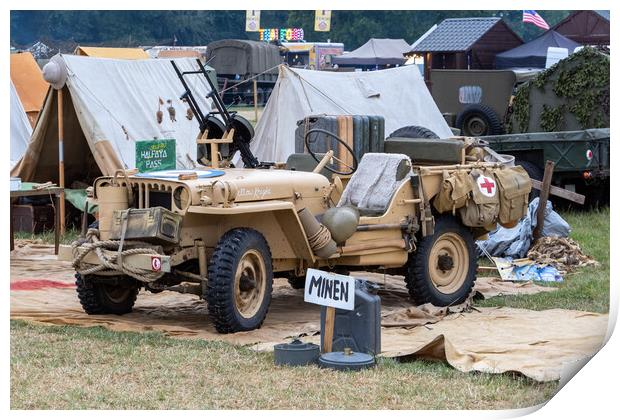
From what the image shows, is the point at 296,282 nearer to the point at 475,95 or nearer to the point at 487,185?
the point at 487,185

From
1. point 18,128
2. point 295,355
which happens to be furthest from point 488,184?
point 18,128

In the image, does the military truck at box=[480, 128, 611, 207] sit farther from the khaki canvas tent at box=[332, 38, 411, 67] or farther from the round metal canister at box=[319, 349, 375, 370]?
the khaki canvas tent at box=[332, 38, 411, 67]

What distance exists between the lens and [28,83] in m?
17.9

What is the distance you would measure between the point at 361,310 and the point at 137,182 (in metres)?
1.96

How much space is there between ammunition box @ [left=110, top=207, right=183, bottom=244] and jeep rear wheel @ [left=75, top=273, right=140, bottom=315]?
0.57 m

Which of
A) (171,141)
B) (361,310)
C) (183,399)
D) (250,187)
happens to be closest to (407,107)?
(171,141)

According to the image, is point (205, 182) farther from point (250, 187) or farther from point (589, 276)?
point (589, 276)

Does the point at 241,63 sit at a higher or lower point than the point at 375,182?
higher

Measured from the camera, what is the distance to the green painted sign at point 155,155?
12.5m

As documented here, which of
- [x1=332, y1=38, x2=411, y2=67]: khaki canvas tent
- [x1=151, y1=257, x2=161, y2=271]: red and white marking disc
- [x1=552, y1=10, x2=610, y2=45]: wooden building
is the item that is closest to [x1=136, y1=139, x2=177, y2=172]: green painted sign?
[x1=151, y1=257, x2=161, y2=271]: red and white marking disc

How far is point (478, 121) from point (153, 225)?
10.5 m

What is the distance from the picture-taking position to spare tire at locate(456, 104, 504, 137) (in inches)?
655

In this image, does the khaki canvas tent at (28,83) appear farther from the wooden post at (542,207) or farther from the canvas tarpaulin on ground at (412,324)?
the wooden post at (542,207)

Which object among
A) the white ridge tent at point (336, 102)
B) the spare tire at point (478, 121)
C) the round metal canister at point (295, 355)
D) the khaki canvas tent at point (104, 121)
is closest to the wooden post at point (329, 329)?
the round metal canister at point (295, 355)
